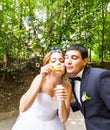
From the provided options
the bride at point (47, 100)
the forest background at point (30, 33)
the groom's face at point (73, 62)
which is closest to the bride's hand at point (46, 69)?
the bride at point (47, 100)

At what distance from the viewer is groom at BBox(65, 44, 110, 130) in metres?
2.48

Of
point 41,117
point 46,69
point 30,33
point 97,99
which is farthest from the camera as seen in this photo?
point 30,33

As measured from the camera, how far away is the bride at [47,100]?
2797 millimetres

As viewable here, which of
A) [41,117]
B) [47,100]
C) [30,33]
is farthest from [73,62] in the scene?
[30,33]

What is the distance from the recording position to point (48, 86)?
3.08 metres

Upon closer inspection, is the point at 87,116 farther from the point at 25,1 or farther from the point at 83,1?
the point at 83,1

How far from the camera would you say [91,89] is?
→ 2533 mm

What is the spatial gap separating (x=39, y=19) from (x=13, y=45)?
0.93 meters

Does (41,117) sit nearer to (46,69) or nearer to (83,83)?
(46,69)

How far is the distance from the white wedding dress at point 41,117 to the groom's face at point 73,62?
2.14ft

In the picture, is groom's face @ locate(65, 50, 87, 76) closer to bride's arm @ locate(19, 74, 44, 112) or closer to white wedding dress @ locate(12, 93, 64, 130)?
bride's arm @ locate(19, 74, 44, 112)

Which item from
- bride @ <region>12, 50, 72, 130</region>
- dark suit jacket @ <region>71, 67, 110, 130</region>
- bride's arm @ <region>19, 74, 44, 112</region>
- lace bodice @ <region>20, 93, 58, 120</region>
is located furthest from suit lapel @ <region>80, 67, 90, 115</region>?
lace bodice @ <region>20, 93, 58, 120</region>

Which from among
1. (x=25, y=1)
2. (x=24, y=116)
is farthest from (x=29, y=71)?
(x=24, y=116)

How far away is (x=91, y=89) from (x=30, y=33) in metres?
4.55
